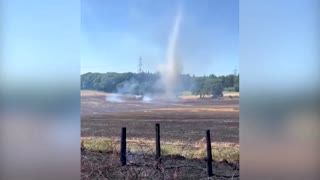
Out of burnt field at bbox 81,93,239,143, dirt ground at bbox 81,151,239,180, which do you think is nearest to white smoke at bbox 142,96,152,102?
burnt field at bbox 81,93,239,143

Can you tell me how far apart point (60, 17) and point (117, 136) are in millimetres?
647

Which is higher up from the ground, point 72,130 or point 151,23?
point 151,23

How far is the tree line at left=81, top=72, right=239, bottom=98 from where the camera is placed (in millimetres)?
1681

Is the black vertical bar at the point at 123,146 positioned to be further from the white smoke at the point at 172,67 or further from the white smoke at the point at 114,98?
the white smoke at the point at 172,67

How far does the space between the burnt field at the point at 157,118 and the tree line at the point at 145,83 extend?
4 centimetres

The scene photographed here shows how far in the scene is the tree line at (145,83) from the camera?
1681mm

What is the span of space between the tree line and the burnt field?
42mm

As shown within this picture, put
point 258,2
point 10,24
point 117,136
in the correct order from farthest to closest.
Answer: point 117,136, point 10,24, point 258,2

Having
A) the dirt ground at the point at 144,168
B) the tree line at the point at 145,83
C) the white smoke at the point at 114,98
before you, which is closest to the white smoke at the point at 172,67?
the tree line at the point at 145,83

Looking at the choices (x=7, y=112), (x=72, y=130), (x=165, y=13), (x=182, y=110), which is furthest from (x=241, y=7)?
(x=7, y=112)

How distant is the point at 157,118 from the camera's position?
173 centimetres

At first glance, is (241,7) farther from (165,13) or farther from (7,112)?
(7,112)

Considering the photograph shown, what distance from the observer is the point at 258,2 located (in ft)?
5.09

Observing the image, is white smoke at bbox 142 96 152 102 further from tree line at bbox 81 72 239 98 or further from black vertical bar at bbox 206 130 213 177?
black vertical bar at bbox 206 130 213 177
